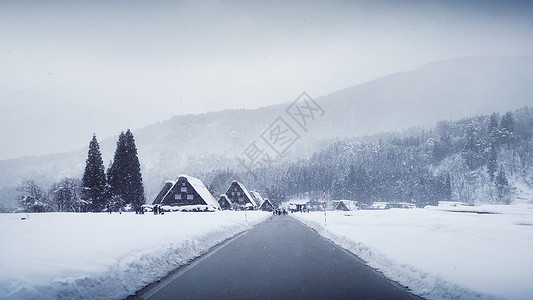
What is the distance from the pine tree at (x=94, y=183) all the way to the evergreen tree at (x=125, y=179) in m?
1.50

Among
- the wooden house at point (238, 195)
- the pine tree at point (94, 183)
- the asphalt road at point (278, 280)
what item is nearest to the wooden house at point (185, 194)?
the pine tree at point (94, 183)

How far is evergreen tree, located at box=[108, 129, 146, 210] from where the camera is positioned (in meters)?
61.4

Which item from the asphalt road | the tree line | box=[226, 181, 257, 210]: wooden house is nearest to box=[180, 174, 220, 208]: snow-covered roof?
the tree line

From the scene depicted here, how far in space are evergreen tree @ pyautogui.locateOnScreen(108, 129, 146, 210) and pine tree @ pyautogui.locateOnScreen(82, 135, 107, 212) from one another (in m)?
1.50

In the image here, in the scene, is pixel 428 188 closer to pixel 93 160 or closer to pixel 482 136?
pixel 482 136

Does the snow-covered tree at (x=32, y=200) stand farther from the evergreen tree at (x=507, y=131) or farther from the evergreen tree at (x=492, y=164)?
the evergreen tree at (x=507, y=131)

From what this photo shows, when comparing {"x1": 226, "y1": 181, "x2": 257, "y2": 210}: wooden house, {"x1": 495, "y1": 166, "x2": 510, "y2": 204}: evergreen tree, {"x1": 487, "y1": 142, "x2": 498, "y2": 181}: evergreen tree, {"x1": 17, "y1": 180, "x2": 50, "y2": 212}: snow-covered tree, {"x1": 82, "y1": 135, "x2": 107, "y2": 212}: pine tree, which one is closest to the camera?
{"x1": 82, "y1": 135, "x2": 107, "y2": 212}: pine tree

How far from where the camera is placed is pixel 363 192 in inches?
6063

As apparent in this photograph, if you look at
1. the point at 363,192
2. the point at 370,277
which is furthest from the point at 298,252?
the point at 363,192

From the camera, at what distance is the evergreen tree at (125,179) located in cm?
6144

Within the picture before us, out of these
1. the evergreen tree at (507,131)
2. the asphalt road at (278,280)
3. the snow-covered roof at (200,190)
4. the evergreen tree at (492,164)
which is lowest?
the asphalt road at (278,280)

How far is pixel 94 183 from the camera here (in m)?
61.2

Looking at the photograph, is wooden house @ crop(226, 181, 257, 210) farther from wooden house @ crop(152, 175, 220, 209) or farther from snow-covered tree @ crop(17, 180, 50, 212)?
snow-covered tree @ crop(17, 180, 50, 212)

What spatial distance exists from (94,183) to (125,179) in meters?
5.36
